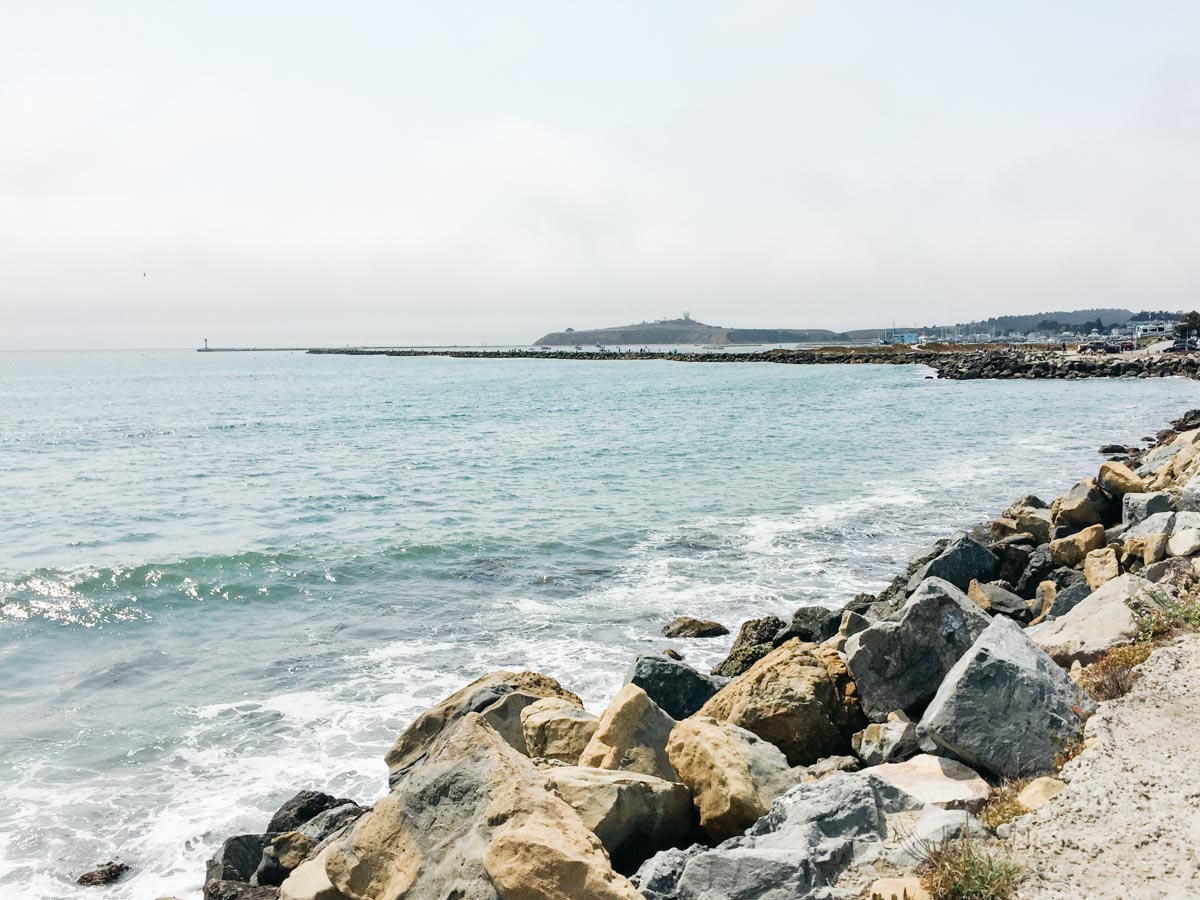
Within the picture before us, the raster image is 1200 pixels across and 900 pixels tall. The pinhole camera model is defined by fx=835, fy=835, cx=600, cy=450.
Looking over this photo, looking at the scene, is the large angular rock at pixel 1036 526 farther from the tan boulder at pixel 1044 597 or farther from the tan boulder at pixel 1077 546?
the tan boulder at pixel 1044 597

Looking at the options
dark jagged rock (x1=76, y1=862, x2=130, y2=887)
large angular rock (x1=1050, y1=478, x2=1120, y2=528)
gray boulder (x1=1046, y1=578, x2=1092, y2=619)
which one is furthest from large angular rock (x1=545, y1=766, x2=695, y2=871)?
large angular rock (x1=1050, y1=478, x2=1120, y2=528)

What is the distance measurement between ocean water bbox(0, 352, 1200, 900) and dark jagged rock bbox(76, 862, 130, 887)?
142mm

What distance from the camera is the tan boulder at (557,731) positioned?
7723mm

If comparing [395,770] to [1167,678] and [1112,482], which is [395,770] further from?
[1112,482]

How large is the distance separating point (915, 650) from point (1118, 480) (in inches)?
424

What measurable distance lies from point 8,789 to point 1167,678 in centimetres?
1214

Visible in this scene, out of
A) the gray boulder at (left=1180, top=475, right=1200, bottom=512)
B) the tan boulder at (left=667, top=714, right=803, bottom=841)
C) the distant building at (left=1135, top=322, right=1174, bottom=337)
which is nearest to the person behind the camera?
the tan boulder at (left=667, top=714, right=803, bottom=841)

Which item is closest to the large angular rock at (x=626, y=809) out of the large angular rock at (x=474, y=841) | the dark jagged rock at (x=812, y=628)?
the large angular rock at (x=474, y=841)

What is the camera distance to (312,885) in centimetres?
570

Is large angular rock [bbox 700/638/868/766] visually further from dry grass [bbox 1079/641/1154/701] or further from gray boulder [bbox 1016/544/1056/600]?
gray boulder [bbox 1016/544/1056/600]

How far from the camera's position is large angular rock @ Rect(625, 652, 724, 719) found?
950cm

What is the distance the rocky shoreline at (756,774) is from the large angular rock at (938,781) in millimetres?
20

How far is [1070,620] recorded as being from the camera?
859cm

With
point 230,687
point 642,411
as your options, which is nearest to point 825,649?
point 230,687
